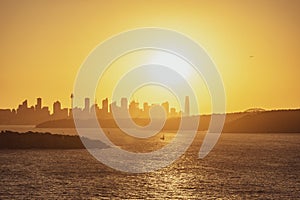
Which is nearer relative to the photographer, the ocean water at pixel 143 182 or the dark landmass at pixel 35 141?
the ocean water at pixel 143 182

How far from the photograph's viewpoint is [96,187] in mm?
74812

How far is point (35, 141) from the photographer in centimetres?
18400

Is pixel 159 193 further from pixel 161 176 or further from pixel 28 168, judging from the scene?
pixel 28 168

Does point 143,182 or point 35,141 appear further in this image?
point 35,141

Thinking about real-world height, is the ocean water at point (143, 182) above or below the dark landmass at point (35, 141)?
below

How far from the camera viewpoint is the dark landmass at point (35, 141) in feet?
588

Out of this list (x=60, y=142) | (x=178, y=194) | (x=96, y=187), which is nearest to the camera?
(x=178, y=194)

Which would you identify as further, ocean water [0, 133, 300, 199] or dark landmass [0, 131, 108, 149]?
dark landmass [0, 131, 108, 149]

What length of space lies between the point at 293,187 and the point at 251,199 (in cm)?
1456

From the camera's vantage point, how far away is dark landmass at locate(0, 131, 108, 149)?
179 metres

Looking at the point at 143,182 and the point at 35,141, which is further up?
the point at 35,141

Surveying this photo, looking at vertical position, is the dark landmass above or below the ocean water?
above

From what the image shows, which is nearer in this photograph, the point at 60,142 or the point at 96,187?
the point at 96,187

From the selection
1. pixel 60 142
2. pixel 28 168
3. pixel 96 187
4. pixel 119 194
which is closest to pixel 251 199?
pixel 119 194
